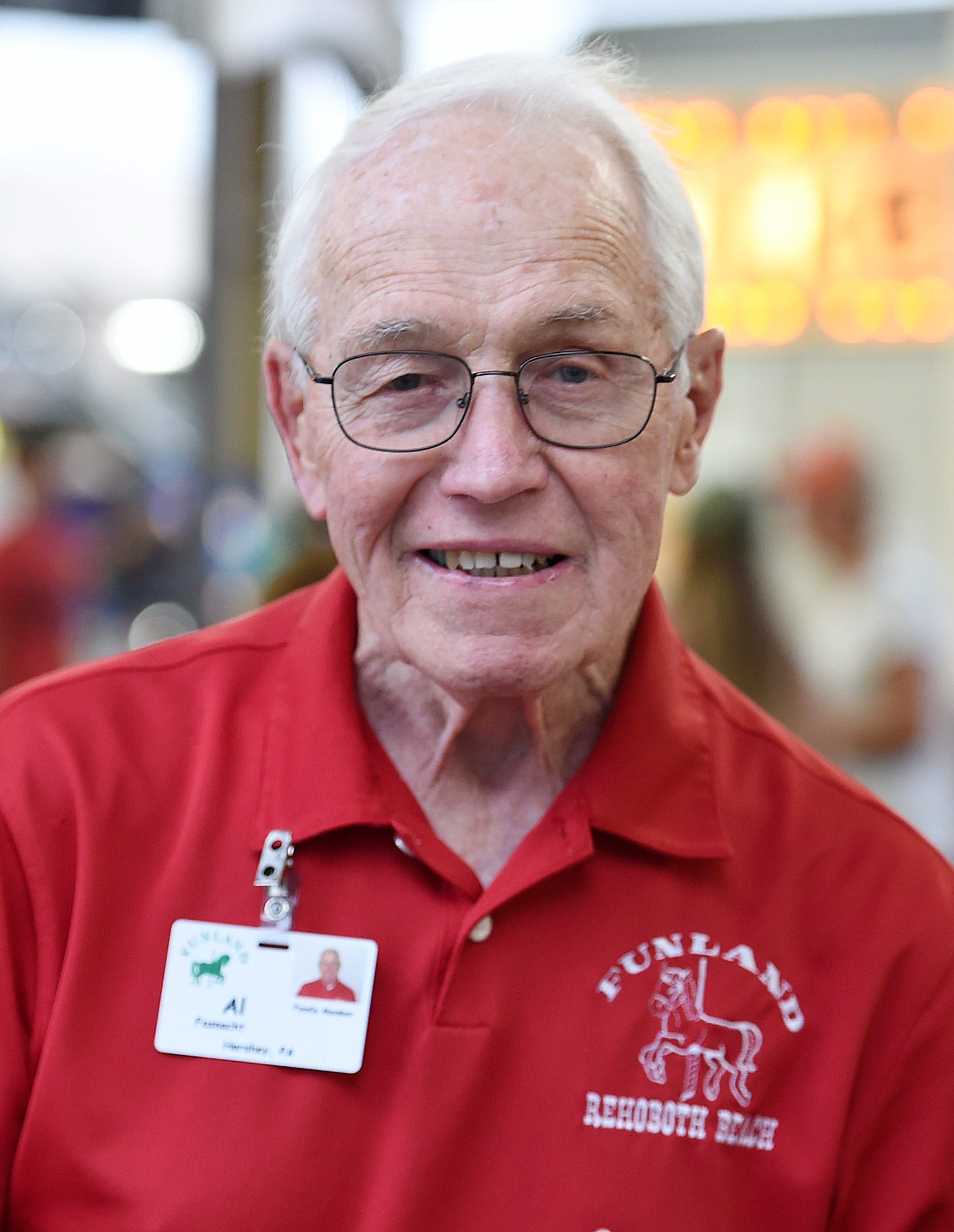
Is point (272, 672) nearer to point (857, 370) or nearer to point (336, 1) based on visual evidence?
point (336, 1)

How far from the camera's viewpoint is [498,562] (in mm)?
1437

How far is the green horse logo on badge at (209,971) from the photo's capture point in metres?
1.40

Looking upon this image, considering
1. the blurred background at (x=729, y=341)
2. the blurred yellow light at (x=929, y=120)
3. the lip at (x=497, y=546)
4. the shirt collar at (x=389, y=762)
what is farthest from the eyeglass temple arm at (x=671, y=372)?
the blurred yellow light at (x=929, y=120)

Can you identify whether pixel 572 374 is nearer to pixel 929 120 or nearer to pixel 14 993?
pixel 14 993

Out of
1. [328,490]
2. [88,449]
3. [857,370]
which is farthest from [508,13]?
[328,490]

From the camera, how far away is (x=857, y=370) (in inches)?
194

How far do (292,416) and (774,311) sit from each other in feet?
11.1

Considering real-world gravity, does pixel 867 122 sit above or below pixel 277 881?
above

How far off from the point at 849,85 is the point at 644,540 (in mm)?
3745

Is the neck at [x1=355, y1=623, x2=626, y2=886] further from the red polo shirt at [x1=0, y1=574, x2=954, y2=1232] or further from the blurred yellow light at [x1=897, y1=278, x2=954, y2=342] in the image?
the blurred yellow light at [x1=897, y1=278, x2=954, y2=342]

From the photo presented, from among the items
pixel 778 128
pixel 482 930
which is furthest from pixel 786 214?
pixel 482 930

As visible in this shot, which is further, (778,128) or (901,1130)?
(778,128)

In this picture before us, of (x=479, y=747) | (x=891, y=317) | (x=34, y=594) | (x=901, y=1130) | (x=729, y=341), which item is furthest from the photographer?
(x=891, y=317)

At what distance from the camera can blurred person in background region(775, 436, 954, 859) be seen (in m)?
3.82
